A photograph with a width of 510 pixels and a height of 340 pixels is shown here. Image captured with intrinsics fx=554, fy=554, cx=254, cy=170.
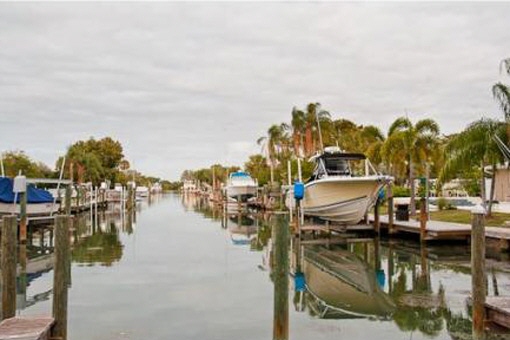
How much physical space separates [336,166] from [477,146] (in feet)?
22.6

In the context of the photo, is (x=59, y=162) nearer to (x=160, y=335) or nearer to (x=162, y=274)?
(x=162, y=274)

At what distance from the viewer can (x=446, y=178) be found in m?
27.7

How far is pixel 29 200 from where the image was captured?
3123 cm

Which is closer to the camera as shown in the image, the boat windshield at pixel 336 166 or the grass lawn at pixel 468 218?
the grass lawn at pixel 468 218

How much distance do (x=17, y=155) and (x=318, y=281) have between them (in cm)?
5712

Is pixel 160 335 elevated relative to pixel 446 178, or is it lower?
lower

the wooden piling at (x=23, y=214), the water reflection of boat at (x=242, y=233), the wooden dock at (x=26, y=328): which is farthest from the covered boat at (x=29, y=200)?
the wooden dock at (x=26, y=328)

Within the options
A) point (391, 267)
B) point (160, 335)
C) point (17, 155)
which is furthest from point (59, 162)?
point (160, 335)

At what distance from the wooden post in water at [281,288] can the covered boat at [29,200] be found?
21.9 metres

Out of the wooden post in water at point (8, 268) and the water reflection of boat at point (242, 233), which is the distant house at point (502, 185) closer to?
the water reflection of boat at point (242, 233)

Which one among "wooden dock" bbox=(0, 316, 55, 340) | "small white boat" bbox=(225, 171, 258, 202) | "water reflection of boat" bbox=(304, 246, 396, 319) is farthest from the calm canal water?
"small white boat" bbox=(225, 171, 258, 202)

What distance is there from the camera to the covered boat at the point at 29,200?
2742 centimetres

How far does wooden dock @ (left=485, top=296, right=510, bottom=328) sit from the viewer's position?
9383 mm

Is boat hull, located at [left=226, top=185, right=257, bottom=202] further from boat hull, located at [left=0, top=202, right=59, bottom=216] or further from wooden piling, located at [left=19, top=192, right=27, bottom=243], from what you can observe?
wooden piling, located at [left=19, top=192, right=27, bottom=243]
